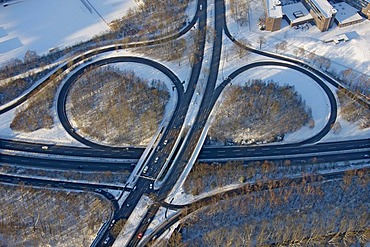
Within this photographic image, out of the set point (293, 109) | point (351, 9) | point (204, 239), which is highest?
point (351, 9)

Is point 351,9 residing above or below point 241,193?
above

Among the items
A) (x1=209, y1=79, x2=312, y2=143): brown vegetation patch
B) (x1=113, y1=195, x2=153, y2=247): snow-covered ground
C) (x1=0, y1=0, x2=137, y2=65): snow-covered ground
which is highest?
(x1=0, y1=0, x2=137, y2=65): snow-covered ground

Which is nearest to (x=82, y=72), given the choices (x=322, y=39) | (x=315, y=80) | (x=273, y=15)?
(x=273, y=15)

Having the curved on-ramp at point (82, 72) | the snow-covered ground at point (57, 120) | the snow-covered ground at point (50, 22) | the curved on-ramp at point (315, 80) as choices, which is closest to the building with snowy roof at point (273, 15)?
the curved on-ramp at point (315, 80)

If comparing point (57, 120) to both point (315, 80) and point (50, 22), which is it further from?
point (315, 80)

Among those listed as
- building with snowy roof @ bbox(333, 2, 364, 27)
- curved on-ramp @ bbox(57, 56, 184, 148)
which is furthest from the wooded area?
building with snowy roof @ bbox(333, 2, 364, 27)

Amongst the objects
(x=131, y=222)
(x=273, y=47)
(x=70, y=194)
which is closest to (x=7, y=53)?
(x=70, y=194)

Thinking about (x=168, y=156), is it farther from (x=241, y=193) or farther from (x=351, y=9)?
(x=351, y=9)

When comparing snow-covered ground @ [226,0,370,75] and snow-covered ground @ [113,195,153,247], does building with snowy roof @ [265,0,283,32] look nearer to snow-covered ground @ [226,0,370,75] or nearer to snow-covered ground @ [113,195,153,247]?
snow-covered ground @ [226,0,370,75]
